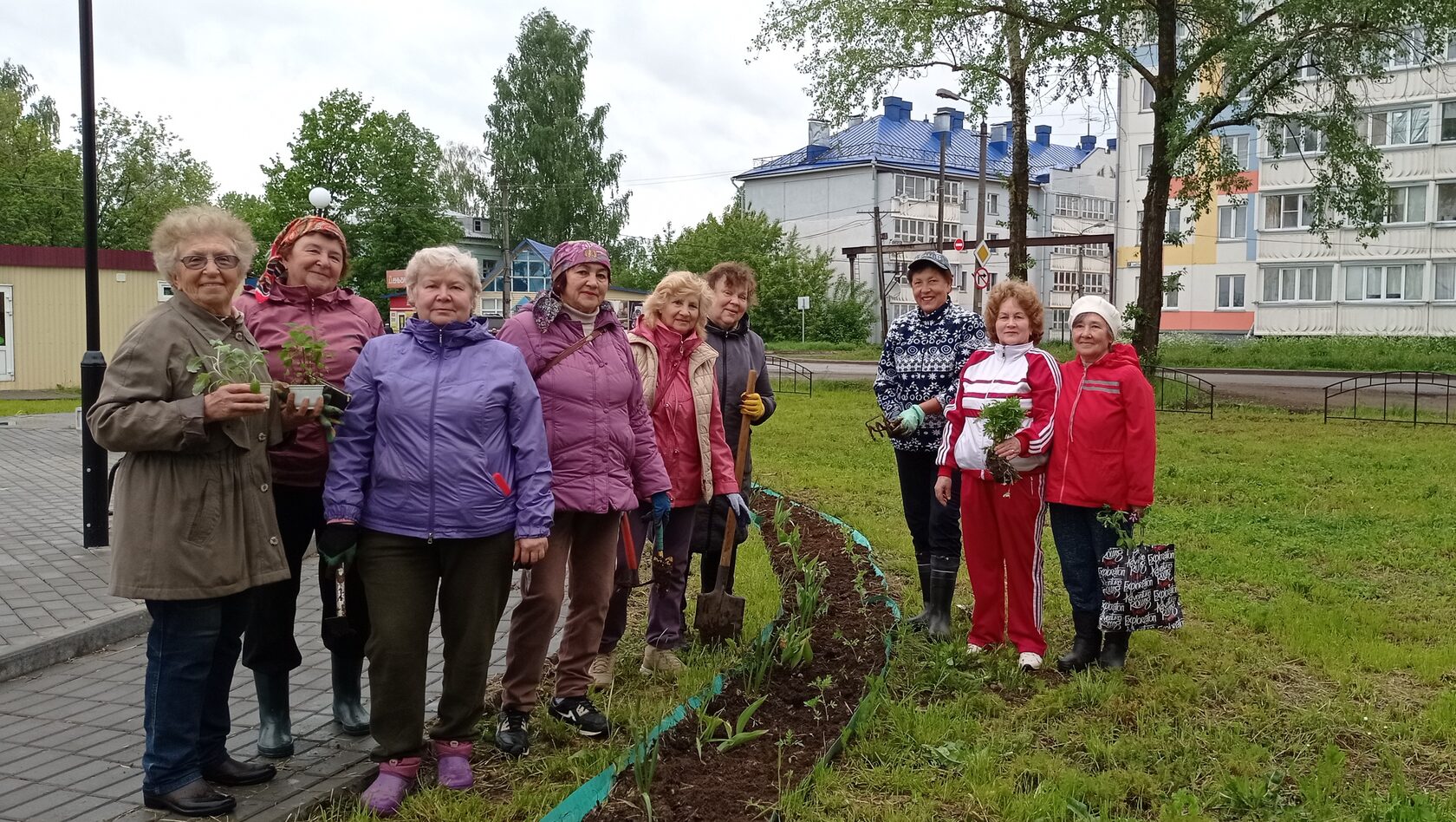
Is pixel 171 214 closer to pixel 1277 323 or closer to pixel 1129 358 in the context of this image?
pixel 1129 358

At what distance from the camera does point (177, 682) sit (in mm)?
3441

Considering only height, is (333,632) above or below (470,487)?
below

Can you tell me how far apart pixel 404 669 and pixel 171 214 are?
1.64 meters

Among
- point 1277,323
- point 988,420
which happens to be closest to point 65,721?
point 988,420

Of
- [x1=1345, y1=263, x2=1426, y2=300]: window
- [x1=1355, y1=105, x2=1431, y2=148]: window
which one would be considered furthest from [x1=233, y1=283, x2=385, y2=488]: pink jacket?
[x1=1345, y1=263, x2=1426, y2=300]: window

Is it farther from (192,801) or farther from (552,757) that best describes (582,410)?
(192,801)

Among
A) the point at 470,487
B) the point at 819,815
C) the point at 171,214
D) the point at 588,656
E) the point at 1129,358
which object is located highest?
the point at 171,214

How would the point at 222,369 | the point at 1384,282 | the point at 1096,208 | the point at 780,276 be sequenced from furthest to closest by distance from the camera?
1. the point at 1096,208
2. the point at 780,276
3. the point at 1384,282
4. the point at 222,369

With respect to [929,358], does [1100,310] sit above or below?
above

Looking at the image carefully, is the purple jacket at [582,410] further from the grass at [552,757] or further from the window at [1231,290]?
the window at [1231,290]

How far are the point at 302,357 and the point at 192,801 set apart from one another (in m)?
1.45

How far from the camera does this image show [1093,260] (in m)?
70.8

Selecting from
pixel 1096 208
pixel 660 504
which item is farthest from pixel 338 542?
pixel 1096 208

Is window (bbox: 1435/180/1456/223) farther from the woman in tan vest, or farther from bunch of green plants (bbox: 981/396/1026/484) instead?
the woman in tan vest
